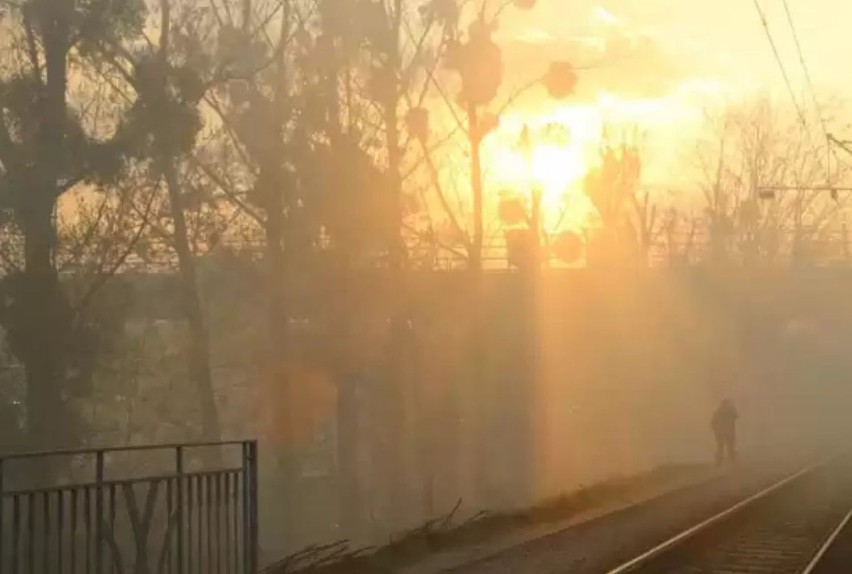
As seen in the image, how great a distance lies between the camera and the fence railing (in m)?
12.8

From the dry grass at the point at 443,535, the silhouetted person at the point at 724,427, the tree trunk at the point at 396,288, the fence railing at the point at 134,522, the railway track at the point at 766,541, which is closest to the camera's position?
the fence railing at the point at 134,522

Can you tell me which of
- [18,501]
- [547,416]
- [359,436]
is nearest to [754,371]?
[547,416]

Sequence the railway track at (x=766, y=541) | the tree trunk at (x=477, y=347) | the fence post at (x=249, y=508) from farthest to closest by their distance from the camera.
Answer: the tree trunk at (x=477, y=347)
the railway track at (x=766, y=541)
the fence post at (x=249, y=508)

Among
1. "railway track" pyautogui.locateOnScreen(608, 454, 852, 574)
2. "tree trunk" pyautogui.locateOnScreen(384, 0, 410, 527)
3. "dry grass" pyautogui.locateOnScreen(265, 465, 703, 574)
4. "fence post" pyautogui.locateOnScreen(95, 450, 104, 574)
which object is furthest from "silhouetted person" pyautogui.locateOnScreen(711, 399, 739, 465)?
"fence post" pyautogui.locateOnScreen(95, 450, 104, 574)

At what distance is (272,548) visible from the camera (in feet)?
117

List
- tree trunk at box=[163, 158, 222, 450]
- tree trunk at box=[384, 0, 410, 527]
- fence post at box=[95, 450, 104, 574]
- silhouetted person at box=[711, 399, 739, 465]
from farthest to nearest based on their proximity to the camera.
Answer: tree trunk at box=[384, 0, 410, 527]
silhouetted person at box=[711, 399, 739, 465]
tree trunk at box=[163, 158, 222, 450]
fence post at box=[95, 450, 104, 574]

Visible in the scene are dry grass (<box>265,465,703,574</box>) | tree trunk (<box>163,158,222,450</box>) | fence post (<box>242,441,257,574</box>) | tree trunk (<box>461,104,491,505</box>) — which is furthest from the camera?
tree trunk (<box>461,104,491,505</box>)

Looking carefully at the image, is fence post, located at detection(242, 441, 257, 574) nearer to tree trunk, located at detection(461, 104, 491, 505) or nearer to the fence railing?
the fence railing

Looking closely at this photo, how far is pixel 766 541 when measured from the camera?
20.6m

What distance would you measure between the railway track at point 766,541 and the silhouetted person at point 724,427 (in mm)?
11191

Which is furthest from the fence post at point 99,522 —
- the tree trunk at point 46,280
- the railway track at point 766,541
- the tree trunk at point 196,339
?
the tree trunk at point 196,339

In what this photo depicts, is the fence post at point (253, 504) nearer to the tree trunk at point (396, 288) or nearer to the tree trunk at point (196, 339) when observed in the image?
the tree trunk at point (196, 339)

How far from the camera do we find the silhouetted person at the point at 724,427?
42.0m

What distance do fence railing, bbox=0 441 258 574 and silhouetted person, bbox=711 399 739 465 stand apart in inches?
1082
